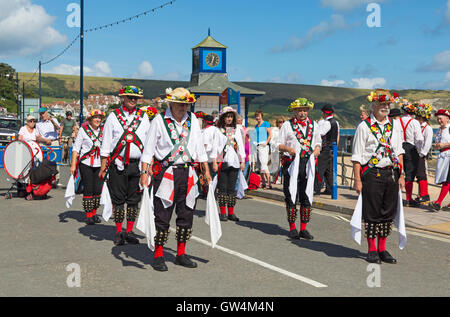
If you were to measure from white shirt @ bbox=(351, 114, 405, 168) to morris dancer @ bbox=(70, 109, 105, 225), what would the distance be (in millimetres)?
4518

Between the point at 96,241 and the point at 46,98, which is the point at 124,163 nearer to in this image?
the point at 96,241

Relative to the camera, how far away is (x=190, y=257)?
6801 millimetres

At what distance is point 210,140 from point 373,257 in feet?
14.1

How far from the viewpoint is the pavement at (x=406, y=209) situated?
9000 mm

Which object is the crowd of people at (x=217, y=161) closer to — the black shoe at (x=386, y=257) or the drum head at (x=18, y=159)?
the black shoe at (x=386, y=257)

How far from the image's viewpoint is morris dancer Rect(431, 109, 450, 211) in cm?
1043

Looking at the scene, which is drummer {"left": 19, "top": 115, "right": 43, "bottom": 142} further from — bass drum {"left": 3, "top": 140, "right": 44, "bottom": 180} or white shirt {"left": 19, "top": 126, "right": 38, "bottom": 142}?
bass drum {"left": 3, "top": 140, "right": 44, "bottom": 180}

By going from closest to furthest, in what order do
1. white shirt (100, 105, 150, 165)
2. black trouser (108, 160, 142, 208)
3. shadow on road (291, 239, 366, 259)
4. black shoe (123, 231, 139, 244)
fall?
1. shadow on road (291, 239, 366, 259)
2. white shirt (100, 105, 150, 165)
3. black trouser (108, 160, 142, 208)
4. black shoe (123, 231, 139, 244)

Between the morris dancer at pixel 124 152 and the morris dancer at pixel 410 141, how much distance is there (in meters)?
5.88

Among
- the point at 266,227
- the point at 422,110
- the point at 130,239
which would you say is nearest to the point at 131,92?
the point at 130,239

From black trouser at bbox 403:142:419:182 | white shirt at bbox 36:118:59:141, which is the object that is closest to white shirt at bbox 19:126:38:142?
white shirt at bbox 36:118:59:141

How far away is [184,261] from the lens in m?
6.35

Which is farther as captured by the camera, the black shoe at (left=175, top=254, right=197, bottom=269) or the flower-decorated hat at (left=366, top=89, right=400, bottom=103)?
the flower-decorated hat at (left=366, top=89, right=400, bottom=103)

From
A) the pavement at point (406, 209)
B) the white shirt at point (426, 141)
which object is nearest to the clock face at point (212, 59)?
the pavement at point (406, 209)
